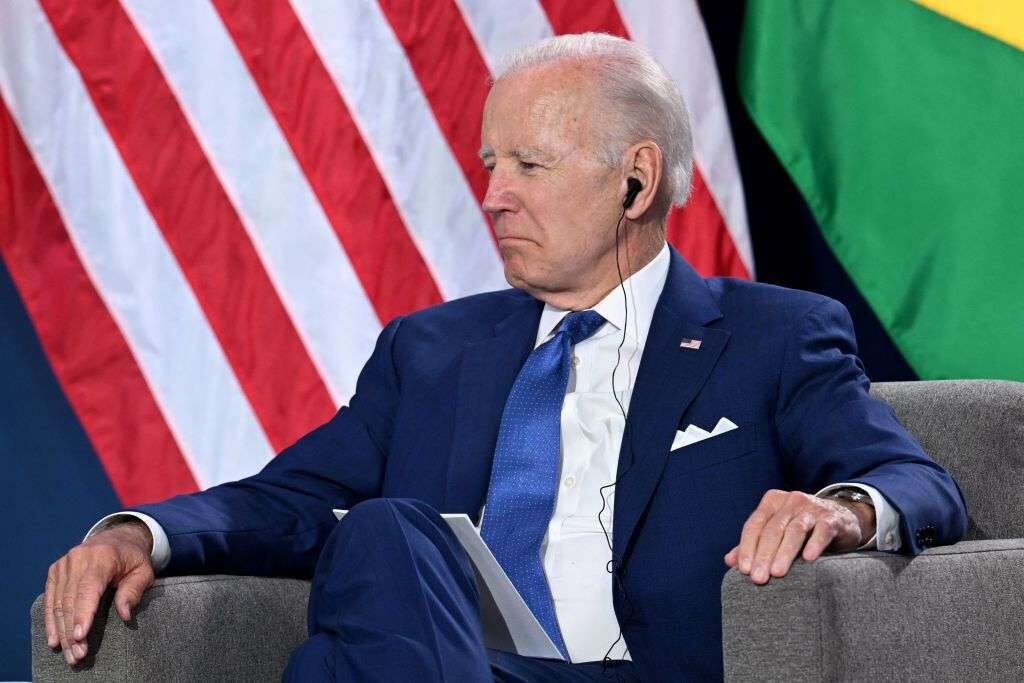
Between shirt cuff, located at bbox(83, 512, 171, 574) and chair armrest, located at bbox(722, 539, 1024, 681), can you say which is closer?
chair armrest, located at bbox(722, 539, 1024, 681)

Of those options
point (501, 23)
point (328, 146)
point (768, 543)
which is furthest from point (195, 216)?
point (768, 543)

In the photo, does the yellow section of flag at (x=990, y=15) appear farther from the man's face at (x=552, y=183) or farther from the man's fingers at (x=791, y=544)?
the man's fingers at (x=791, y=544)

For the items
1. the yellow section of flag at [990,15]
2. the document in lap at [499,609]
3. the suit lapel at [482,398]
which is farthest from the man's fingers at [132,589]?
the yellow section of flag at [990,15]

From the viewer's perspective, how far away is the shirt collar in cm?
187

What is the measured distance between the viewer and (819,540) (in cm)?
131

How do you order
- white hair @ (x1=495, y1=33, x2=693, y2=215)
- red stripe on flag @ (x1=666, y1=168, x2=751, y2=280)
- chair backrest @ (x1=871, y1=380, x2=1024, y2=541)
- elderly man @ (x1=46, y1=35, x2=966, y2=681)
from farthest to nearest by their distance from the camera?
1. red stripe on flag @ (x1=666, y1=168, x2=751, y2=280)
2. white hair @ (x1=495, y1=33, x2=693, y2=215)
3. chair backrest @ (x1=871, y1=380, x2=1024, y2=541)
4. elderly man @ (x1=46, y1=35, x2=966, y2=681)

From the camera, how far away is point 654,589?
1624 mm

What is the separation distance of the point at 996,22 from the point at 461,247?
104cm

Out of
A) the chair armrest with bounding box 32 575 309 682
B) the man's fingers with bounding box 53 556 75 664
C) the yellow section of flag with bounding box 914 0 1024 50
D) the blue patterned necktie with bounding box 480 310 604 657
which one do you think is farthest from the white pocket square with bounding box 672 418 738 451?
the yellow section of flag with bounding box 914 0 1024 50

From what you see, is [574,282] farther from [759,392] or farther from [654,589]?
[654,589]

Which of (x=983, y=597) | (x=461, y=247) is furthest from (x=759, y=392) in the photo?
(x=461, y=247)

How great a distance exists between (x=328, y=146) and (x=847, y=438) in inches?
51.8

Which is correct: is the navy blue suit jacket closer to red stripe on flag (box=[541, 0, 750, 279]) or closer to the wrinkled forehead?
the wrinkled forehead

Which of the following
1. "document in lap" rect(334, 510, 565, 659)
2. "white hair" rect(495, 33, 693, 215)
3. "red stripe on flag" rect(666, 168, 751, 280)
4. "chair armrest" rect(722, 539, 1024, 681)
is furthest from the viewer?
"red stripe on flag" rect(666, 168, 751, 280)
